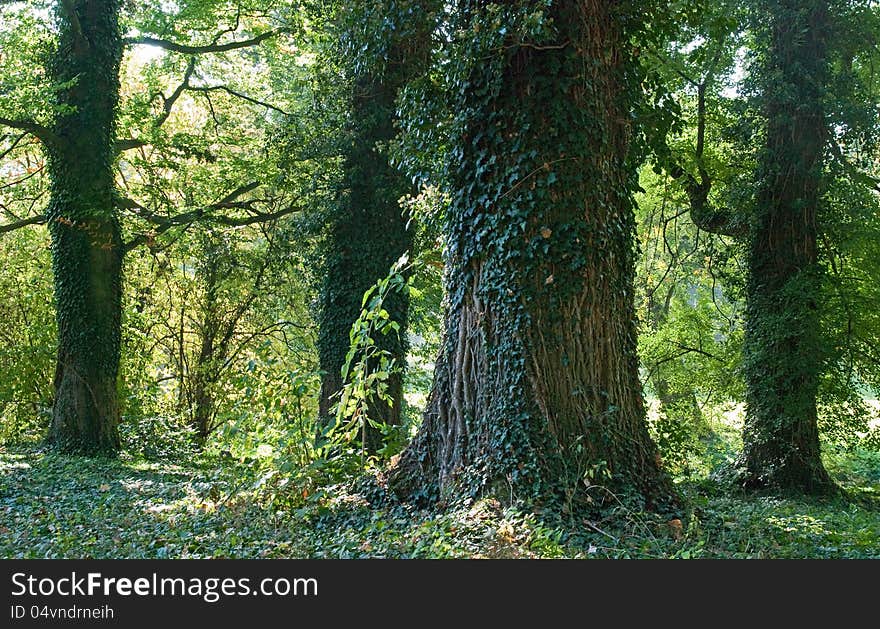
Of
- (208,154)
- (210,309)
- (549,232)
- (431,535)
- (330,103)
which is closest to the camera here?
(431,535)

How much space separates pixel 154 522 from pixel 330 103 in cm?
768

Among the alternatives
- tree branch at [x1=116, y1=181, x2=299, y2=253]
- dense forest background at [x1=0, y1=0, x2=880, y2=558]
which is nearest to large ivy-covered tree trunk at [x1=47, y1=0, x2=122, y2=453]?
dense forest background at [x1=0, y1=0, x2=880, y2=558]

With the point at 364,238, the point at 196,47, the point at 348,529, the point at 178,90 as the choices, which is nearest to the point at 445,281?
the point at 348,529

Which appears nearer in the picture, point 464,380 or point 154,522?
point 464,380

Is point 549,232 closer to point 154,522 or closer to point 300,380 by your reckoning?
point 300,380

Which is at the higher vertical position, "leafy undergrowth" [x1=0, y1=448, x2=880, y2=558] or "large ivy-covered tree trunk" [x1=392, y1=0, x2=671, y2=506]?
"large ivy-covered tree trunk" [x1=392, y1=0, x2=671, y2=506]

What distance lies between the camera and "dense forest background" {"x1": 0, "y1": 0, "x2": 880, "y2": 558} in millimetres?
6574

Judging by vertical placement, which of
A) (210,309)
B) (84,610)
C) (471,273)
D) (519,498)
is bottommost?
(84,610)

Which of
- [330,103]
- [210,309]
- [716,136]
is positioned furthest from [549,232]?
[210,309]

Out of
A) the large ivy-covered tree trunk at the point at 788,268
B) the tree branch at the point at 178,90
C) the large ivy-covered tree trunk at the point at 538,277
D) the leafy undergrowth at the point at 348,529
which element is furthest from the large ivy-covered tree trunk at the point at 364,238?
the tree branch at the point at 178,90

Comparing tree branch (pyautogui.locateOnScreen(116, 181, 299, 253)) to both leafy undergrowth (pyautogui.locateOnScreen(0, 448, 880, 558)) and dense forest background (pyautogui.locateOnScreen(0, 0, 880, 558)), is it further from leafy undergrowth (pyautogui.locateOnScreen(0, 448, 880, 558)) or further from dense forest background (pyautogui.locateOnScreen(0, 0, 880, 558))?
leafy undergrowth (pyautogui.locateOnScreen(0, 448, 880, 558))

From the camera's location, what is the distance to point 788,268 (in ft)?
41.3

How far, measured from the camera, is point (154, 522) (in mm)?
7457

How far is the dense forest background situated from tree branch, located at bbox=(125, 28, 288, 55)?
0.08 m
